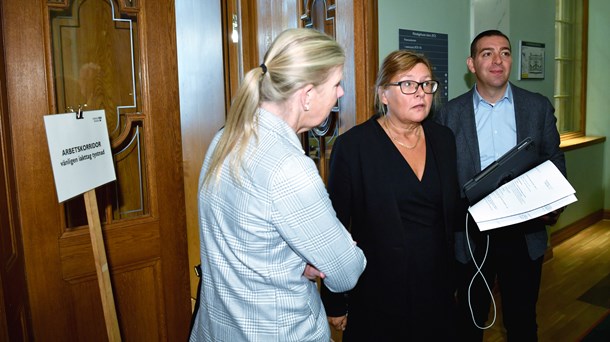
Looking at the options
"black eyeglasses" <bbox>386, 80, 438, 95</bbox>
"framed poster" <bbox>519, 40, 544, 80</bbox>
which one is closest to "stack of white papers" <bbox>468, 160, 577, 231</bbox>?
"black eyeglasses" <bbox>386, 80, 438, 95</bbox>

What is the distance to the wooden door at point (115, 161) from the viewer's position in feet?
6.37

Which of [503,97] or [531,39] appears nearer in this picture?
[503,97]

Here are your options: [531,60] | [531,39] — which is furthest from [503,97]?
[531,39]

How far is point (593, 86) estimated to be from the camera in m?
5.64

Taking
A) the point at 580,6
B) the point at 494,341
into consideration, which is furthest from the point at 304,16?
the point at 580,6

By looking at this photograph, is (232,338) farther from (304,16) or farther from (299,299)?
(304,16)

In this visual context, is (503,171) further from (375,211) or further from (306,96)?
(306,96)

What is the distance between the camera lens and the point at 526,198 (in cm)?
181

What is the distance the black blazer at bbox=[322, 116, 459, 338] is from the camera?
1.81 metres

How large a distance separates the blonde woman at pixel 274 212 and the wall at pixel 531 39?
1.50 m

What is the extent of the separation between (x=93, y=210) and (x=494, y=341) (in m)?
2.33

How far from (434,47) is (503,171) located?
52.3 inches

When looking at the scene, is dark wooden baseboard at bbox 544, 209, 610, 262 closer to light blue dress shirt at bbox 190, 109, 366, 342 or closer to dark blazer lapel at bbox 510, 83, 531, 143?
dark blazer lapel at bbox 510, 83, 531, 143

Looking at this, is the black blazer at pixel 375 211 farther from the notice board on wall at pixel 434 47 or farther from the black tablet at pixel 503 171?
the notice board on wall at pixel 434 47
